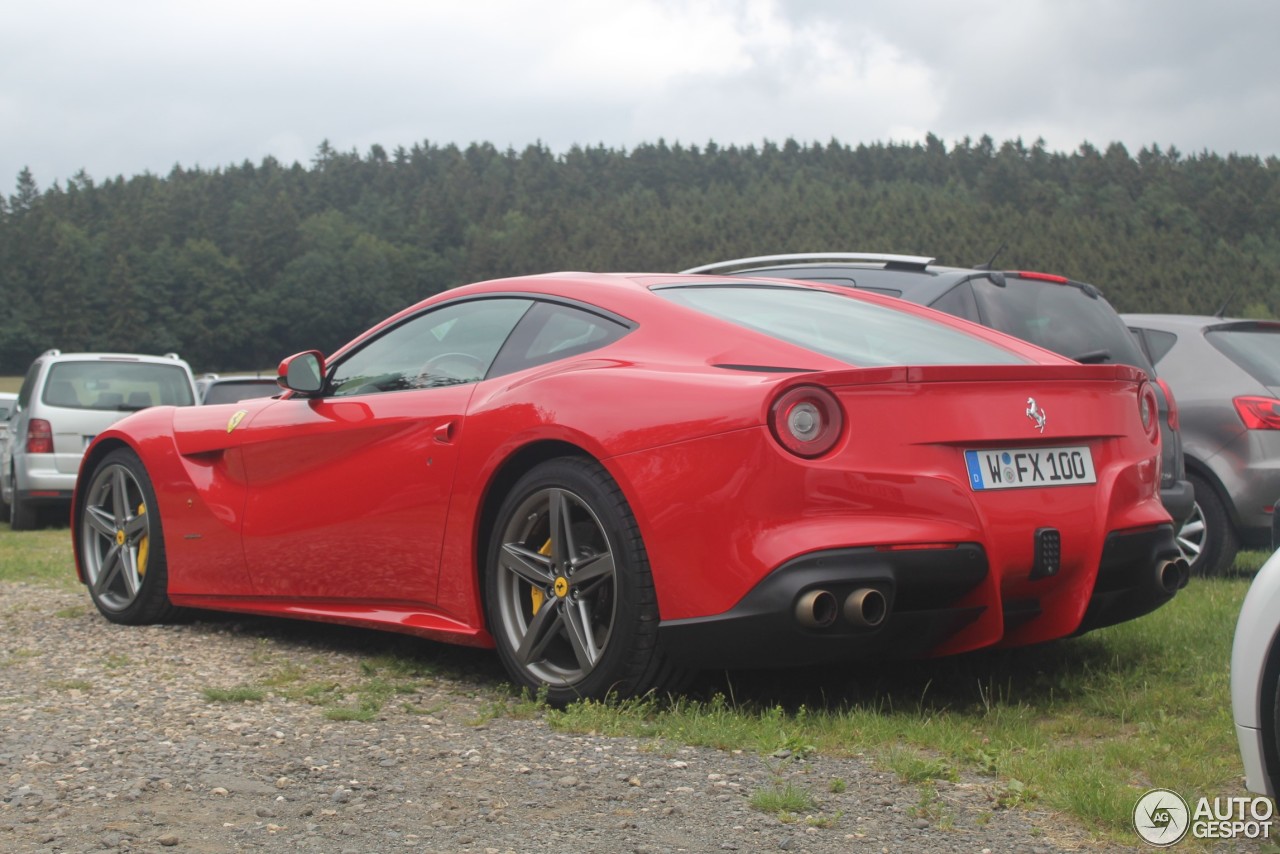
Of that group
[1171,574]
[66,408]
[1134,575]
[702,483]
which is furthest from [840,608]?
[66,408]

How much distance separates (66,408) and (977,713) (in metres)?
11.4

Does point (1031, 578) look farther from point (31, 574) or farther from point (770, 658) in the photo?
point (31, 574)

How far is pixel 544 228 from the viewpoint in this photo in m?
123

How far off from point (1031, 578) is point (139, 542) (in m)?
4.01

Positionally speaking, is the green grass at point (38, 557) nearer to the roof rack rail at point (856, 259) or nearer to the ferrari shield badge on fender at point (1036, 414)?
the roof rack rail at point (856, 259)

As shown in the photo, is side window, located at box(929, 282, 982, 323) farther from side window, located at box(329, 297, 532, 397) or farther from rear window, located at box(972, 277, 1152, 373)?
side window, located at box(329, 297, 532, 397)

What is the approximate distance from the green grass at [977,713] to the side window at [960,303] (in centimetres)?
163

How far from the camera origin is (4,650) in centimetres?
553

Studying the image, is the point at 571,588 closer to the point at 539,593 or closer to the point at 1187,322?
the point at 539,593

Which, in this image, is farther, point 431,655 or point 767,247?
point 767,247

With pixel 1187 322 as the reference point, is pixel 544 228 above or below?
above

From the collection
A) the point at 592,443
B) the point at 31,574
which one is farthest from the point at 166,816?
the point at 31,574

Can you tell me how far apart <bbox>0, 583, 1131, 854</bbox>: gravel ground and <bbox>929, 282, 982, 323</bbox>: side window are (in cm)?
285

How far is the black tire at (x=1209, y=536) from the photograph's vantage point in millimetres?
7945
